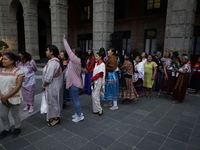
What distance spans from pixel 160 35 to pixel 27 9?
10.8 meters

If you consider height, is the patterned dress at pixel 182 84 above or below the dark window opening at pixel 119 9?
below

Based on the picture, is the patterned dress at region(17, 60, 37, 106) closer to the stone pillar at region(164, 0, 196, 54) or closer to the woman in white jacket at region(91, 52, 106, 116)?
the woman in white jacket at region(91, 52, 106, 116)

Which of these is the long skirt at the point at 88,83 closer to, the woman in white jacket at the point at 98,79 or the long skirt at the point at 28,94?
the woman in white jacket at the point at 98,79

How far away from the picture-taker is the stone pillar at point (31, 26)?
1230 centimetres

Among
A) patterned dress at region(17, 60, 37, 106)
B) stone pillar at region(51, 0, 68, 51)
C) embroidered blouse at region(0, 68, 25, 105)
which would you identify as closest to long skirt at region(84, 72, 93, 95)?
patterned dress at region(17, 60, 37, 106)

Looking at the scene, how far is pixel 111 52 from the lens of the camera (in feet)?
13.7

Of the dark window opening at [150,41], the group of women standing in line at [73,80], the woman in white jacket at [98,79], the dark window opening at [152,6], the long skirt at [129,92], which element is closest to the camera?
the group of women standing in line at [73,80]

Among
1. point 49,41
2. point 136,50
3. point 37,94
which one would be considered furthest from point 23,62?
point 49,41

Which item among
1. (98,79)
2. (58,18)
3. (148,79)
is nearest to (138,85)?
(148,79)

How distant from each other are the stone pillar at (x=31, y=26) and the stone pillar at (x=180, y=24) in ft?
34.2

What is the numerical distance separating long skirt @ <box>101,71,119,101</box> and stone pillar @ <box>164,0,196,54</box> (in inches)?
161

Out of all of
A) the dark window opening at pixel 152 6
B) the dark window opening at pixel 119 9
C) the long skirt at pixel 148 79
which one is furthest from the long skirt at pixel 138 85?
the dark window opening at pixel 119 9

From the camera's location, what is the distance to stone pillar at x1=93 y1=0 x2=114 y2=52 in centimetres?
810

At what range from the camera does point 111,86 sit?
416 centimetres
